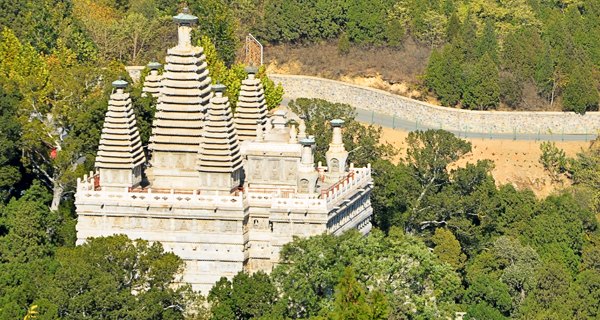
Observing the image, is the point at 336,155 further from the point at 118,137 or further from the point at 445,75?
the point at 445,75

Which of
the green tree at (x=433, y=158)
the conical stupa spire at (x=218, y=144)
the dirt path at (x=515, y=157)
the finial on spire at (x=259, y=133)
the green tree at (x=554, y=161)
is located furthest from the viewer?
the green tree at (x=554, y=161)

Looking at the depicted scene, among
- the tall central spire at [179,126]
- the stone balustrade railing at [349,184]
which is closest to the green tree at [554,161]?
the stone balustrade railing at [349,184]

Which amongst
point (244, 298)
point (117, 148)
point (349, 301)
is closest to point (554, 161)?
point (117, 148)

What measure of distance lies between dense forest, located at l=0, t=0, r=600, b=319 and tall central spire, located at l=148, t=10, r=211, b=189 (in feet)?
18.0

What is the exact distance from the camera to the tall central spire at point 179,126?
108125mm

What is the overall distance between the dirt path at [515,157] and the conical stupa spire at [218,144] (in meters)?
29.1

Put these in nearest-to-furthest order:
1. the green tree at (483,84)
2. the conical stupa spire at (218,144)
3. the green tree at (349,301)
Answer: the green tree at (349,301) → the conical stupa spire at (218,144) → the green tree at (483,84)

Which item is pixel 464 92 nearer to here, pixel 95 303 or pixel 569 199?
pixel 569 199

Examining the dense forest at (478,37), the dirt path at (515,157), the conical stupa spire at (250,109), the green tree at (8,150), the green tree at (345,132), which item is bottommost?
the dirt path at (515,157)

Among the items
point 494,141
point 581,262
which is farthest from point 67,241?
point 494,141

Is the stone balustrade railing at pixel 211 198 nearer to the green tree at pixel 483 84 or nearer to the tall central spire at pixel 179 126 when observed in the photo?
the tall central spire at pixel 179 126

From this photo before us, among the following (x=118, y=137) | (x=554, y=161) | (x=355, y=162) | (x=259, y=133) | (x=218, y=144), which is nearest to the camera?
(x=218, y=144)

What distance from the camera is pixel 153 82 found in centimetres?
11681

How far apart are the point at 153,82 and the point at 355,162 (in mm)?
12513
